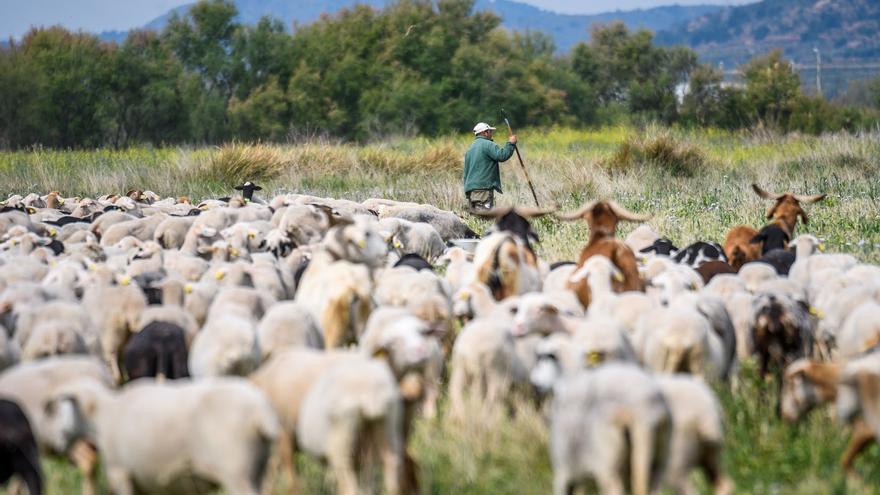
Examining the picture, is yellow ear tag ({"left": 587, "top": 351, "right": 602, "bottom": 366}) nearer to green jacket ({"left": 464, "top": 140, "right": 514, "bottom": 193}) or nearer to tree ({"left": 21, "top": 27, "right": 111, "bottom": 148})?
green jacket ({"left": 464, "top": 140, "right": 514, "bottom": 193})

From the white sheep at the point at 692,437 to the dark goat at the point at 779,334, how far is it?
110 inches

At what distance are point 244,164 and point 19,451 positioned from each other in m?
21.0

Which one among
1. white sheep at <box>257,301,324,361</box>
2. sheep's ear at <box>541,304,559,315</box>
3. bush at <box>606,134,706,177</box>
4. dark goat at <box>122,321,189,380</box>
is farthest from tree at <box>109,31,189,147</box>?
sheep's ear at <box>541,304,559,315</box>

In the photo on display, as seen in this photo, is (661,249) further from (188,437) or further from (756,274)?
(188,437)

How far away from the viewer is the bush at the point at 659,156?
26.6 metres

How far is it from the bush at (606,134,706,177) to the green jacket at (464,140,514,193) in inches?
226

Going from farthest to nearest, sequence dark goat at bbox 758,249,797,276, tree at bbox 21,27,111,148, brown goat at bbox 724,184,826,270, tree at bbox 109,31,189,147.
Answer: tree at bbox 109,31,189,147 → tree at bbox 21,27,111,148 → brown goat at bbox 724,184,826,270 → dark goat at bbox 758,249,797,276

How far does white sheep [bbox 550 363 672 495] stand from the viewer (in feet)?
19.3

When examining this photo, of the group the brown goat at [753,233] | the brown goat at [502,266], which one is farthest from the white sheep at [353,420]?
the brown goat at [753,233]

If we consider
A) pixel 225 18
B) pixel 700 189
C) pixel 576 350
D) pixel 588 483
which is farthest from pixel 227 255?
pixel 225 18

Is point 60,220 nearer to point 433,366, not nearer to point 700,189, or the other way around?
point 433,366

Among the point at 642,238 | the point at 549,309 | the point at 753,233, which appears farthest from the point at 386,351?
the point at 753,233

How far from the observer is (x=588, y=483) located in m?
6.38

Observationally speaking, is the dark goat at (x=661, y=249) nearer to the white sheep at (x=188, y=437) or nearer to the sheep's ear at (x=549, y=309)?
the sheep's ear at (x=549, y=309)
